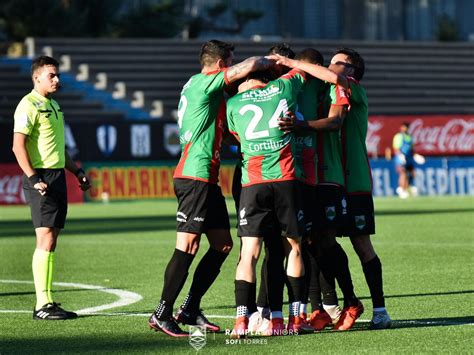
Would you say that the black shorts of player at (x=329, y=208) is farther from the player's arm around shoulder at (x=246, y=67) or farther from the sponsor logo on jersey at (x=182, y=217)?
the player's arm around shoulder at (x=246, y=67)

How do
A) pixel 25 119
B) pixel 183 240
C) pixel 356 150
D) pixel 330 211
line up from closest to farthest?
pixel 183 240 → pixel 330 211 → pixel 356 150 → pixel 25 119

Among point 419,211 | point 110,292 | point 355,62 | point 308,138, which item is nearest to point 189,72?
point 419,211

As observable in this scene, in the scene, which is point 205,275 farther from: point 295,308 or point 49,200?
point 49,200

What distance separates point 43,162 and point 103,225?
1324 cm

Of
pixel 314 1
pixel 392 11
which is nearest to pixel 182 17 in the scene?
pixel 314 1

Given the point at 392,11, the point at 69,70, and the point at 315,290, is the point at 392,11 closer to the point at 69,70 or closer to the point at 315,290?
the point at 69,70

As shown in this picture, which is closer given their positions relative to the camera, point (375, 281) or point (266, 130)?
point (266, 130)

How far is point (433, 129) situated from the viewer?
4053cm

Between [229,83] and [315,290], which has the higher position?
[229,83]

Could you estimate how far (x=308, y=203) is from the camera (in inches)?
354

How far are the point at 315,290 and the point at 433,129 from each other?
3153 centimetres

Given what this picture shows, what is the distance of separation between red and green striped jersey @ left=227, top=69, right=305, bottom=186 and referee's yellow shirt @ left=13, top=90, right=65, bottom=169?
7.23 feet

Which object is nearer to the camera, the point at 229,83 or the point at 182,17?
the point at 229,83

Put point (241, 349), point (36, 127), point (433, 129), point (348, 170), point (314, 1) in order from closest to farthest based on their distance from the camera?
point (241, 349) → point (348, 170) → point (36, 127) → point (433, 129) → point (314, 1)
